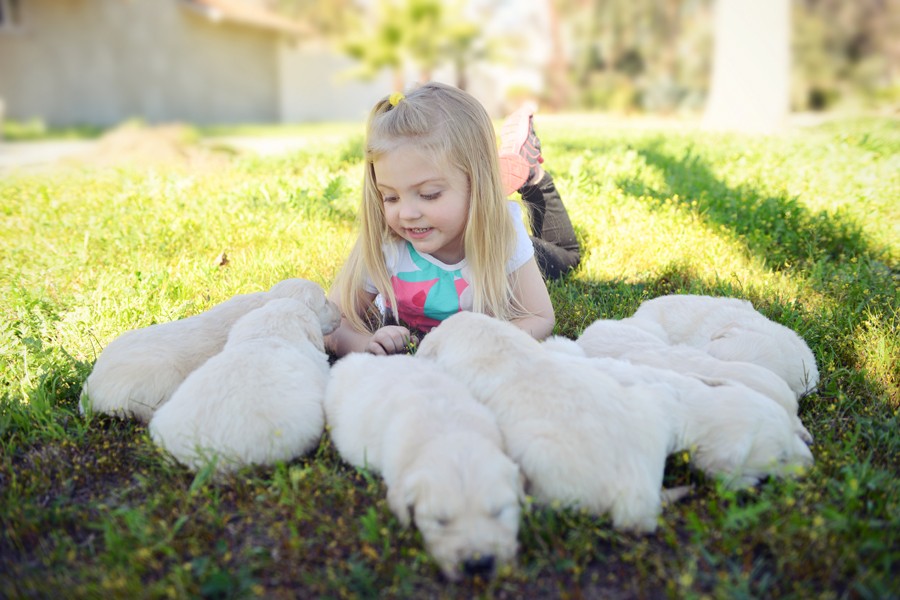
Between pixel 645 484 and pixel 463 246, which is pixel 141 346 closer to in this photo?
pixel 463 246

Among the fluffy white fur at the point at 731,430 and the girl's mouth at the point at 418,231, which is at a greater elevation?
the girl's mouth at the point at 418,231

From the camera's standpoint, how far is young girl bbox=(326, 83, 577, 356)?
3.46 meters

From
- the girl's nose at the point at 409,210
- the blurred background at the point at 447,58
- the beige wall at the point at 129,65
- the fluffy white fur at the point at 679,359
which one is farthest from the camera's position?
the beige wall at the point at 129,65

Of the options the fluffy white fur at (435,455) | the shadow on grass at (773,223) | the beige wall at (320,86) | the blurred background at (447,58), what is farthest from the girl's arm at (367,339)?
the beige wall at (320,86)

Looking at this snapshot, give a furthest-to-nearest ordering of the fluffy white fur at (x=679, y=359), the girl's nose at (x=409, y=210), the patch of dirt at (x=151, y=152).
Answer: the patch of dirt at (x=151, y=152)
the girl's nose at (x=409, y=210)
the fluffy white fur at (x=679, y=359)

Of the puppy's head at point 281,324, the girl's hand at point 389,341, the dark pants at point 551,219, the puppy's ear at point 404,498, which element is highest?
the dark pants at point 551,219

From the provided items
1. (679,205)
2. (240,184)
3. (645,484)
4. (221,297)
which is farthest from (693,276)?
(240,184)

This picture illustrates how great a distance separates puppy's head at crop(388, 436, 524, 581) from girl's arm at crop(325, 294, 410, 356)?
4.08 feet

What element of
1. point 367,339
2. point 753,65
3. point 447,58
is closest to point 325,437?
point 367,339

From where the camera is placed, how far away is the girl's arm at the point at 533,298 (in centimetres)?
366

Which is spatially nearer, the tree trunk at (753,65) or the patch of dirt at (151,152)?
the patch of dirt at (151,152)

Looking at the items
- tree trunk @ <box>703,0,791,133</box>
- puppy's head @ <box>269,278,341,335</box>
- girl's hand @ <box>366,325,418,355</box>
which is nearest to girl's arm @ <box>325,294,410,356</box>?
girl's hand @ <box>366,325,418,355</box>

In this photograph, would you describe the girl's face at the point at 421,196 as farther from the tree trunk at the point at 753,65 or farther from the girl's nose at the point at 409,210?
the tree trunk at the point at 753,65

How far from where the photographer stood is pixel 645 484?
2.17 m
